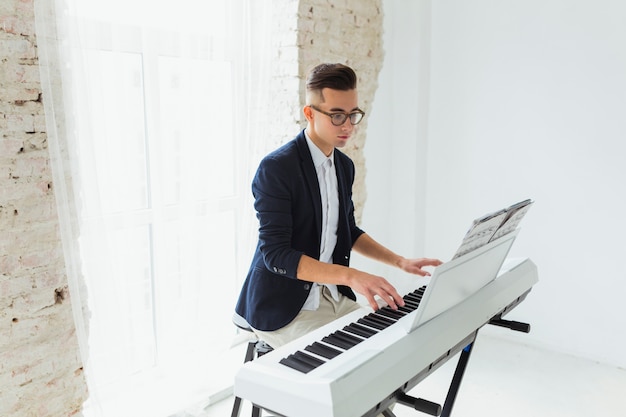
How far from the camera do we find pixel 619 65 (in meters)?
3.12

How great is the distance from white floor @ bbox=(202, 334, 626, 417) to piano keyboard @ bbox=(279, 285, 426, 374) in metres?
1.13

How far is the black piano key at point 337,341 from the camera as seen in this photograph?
1569 mm

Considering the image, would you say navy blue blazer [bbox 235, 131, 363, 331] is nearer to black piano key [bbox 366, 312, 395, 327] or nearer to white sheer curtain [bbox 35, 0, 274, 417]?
black piano key [bbox 366, 312, 395, 327]

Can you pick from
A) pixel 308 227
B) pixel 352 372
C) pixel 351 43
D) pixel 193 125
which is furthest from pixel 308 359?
pixel 351 43

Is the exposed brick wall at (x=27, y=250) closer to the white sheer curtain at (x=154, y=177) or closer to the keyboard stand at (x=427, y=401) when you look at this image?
the white sheer curtain at (x=154, y=177)

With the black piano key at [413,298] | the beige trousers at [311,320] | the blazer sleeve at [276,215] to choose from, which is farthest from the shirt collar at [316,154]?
the black piano key at [413,298]

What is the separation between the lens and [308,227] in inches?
82.0

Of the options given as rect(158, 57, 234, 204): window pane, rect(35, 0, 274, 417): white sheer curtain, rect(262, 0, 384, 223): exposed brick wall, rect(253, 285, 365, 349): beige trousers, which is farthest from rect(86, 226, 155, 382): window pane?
rect(262, 0, 384, 223): exposed brick wall

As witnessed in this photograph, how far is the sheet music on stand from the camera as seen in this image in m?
1.62

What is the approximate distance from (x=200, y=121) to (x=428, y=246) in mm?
1920

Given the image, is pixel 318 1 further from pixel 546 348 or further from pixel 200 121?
pixel 546 348

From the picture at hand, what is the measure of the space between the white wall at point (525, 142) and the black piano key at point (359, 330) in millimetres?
2118

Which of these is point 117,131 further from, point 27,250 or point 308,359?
point 308,359

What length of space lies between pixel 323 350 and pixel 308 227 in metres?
0.62
